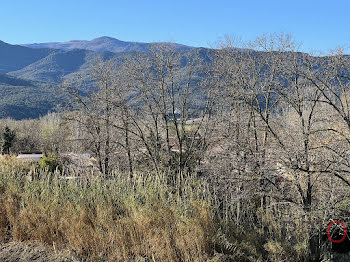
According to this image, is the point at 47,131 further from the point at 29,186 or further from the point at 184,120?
the point at 29,186

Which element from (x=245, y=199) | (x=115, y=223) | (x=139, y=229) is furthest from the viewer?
(x=245, y=199)

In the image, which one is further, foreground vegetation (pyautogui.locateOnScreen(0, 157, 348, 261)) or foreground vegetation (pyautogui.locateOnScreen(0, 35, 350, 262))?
foreground vegetation (pyautogui.locateOnScreen(0, 35, 350, 262))

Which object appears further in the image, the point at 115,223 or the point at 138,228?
the point at 115,223

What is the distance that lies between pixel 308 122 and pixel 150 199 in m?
2.80

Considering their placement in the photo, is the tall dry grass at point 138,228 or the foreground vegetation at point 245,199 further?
the foreground vegetation at point 245,199

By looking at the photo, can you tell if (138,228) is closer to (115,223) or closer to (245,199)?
(115,223)

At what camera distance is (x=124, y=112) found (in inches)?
360

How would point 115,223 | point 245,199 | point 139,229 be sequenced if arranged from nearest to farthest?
point 139,229, point 115,223, point 245,199

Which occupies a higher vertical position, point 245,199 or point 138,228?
point 245,199

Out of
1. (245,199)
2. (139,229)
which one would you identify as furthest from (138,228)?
(245,199)

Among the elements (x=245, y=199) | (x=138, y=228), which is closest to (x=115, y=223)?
(x=138, y=228)

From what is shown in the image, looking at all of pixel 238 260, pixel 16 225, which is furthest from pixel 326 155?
pixel 16 225

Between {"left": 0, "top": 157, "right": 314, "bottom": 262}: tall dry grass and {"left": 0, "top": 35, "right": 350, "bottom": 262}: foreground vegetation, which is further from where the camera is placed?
{"left": 0, "top": 35, "right": 350, "bottom": 262}: foreground vegetation

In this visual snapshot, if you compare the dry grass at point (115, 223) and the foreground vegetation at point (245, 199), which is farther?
the foreground vegetation at point (245, 199)
